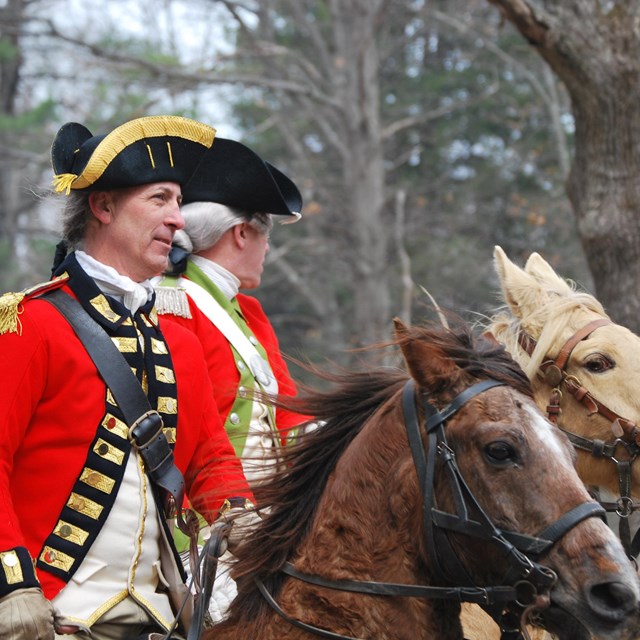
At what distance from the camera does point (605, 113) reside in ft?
22.8

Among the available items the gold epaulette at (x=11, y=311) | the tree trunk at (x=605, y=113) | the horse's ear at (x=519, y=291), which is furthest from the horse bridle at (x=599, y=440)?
the gold epaulette at (x=11, y=311)

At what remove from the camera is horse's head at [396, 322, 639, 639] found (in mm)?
2996

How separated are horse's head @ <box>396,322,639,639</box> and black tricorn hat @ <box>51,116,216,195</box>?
1.09 metres

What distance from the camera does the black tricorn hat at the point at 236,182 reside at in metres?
5.20

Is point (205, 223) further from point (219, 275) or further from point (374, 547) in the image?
point (374, 547)

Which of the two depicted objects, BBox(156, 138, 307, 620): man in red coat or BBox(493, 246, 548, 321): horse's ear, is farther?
BBox(493, 246, 548, 321): horse's ear

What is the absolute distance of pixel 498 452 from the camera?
3.18 m

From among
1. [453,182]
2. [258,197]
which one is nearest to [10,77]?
[453,182]

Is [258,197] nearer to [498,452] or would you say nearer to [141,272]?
[141,272]

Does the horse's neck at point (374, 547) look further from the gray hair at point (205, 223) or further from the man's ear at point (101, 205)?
the gray hair at point (205, 223)

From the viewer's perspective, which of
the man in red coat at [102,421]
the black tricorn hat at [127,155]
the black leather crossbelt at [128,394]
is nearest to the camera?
the man in red coat at [102,421]

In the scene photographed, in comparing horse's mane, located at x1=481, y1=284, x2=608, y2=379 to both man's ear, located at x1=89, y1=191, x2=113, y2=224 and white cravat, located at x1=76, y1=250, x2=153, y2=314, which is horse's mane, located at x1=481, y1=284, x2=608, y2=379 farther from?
man's ear, located at x1=89, y1=191, x2=113, y2=224

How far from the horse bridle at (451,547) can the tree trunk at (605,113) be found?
12.9ft

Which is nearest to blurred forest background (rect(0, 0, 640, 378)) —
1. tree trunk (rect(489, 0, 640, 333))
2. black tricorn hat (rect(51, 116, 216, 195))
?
tree trunk (rect(489, 0, 640, 333))
